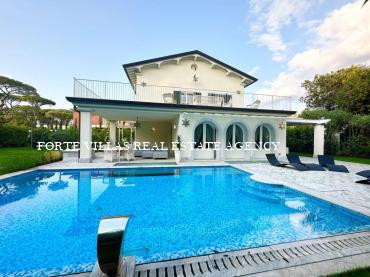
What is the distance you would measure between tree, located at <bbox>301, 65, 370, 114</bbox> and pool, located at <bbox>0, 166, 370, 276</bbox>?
2295cm

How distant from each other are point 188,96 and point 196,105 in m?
3.99

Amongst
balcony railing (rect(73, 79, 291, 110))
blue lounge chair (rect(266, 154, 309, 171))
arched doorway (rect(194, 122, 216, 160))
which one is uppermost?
balcony railing (rect(73, 79, 291, 110))

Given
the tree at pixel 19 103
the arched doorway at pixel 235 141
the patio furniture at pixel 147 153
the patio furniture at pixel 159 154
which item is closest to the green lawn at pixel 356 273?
the arched doorway at pixel 235 141

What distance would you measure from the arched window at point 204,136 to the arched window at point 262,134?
14.2ft

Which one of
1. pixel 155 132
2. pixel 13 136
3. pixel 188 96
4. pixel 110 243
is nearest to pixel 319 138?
pixel 188 96

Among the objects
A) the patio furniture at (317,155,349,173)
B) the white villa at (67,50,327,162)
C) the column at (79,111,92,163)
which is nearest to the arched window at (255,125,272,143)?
the white villa at (67,50,327,162)

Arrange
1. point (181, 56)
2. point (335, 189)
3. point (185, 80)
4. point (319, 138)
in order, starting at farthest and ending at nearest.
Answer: point (185, 80)
point (319, 138)
point (181, 56)
point (335, 189)

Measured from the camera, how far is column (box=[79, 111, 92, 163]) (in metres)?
13.0

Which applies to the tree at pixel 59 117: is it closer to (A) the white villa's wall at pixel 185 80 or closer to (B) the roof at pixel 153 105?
(A) the white villa's wall at pixel 185 80

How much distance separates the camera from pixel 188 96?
1805cm

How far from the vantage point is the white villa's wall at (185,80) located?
57.7ft

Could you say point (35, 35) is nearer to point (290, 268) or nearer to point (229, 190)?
point (229, 190)

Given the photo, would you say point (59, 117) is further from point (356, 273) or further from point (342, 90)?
point (342, 90)

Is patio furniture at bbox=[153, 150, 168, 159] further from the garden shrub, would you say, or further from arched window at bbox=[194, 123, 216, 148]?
the garden shrub
